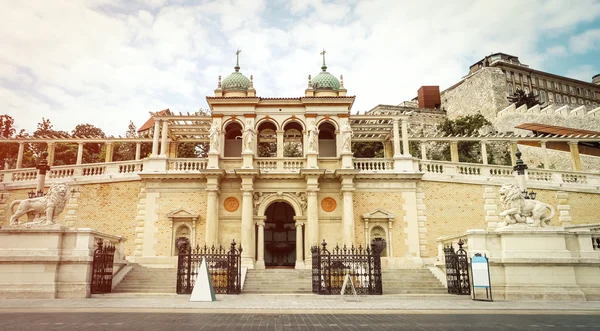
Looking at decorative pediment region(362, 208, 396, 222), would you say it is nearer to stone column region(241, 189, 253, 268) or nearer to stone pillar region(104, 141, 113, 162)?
stone column region(241, 189, 253, 268)

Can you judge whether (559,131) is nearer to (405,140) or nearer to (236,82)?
(405,140)

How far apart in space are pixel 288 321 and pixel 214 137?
1798cm

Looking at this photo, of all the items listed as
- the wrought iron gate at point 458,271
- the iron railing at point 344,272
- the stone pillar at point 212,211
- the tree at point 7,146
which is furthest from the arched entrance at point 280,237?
the tree at point 7,146

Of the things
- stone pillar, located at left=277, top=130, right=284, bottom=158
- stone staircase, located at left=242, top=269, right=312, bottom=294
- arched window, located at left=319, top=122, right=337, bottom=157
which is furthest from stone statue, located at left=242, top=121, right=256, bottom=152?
stone staircase, located at left=242, top=269, right=312, bottom=294

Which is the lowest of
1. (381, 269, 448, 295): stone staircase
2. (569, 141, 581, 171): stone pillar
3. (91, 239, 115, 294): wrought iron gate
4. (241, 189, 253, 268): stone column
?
(381, 269, 448, 295): stone staircase

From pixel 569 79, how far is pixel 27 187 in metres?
86.8

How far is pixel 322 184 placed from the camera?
2519cm

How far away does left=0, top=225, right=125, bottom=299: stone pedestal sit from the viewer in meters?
14.6

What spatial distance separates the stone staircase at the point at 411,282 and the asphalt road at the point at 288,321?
7.35m

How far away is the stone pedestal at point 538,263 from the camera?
14383 millimetres

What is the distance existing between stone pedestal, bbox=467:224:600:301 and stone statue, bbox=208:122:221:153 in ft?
51.1

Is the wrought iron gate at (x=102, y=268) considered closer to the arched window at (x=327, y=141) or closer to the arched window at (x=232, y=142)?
the arched window at (x=232, y=142)

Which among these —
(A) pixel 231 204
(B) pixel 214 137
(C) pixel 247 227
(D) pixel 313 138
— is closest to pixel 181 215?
(A) pixel 231 204

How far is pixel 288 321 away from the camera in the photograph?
879 cm
